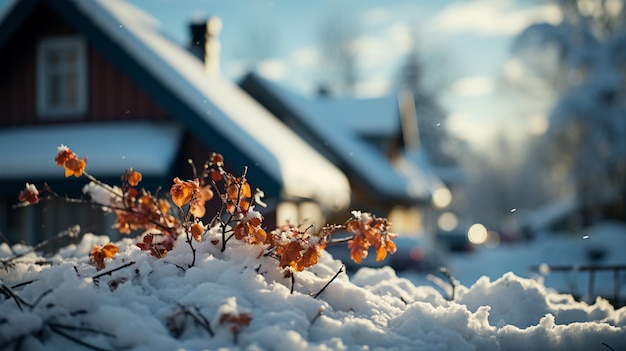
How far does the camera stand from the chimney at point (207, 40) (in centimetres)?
1359

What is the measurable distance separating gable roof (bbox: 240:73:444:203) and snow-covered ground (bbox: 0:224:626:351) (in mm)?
15017

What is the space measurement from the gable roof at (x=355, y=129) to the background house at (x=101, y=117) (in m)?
7.04

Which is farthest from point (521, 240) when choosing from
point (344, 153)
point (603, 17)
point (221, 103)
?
point (221, 103)

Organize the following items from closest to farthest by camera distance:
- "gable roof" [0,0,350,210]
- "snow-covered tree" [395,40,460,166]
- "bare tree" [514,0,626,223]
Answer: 1. "gable roof" [0,0,350,210]
2. "bare tree" [514,0,626,223]
3. "snow-covered tree" [395,40,460,166]

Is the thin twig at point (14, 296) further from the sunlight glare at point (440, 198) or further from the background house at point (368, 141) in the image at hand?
the sunlight glare at point (440, 198)

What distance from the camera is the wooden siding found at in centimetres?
1005

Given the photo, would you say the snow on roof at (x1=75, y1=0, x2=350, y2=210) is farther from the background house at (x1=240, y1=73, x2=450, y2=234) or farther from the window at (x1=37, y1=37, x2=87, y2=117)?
the background house at (x1=240, y1=73, x2=450, y2=234)

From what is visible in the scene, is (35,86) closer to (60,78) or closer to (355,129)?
(60,78)

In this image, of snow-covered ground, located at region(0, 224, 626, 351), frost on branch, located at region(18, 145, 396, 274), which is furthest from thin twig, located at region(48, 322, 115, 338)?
frost on branch, located at region(18, 145, 396, 274)

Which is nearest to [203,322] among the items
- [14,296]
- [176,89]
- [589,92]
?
[14,296]

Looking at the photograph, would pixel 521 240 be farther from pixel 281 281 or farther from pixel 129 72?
pixel 281 281

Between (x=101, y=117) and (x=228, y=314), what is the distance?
878cm

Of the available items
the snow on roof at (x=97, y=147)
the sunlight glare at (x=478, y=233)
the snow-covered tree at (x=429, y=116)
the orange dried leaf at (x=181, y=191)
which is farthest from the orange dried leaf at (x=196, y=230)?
the sunlight glare at (x=478, y=233)

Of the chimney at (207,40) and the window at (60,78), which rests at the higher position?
the chimney at (207,40)
